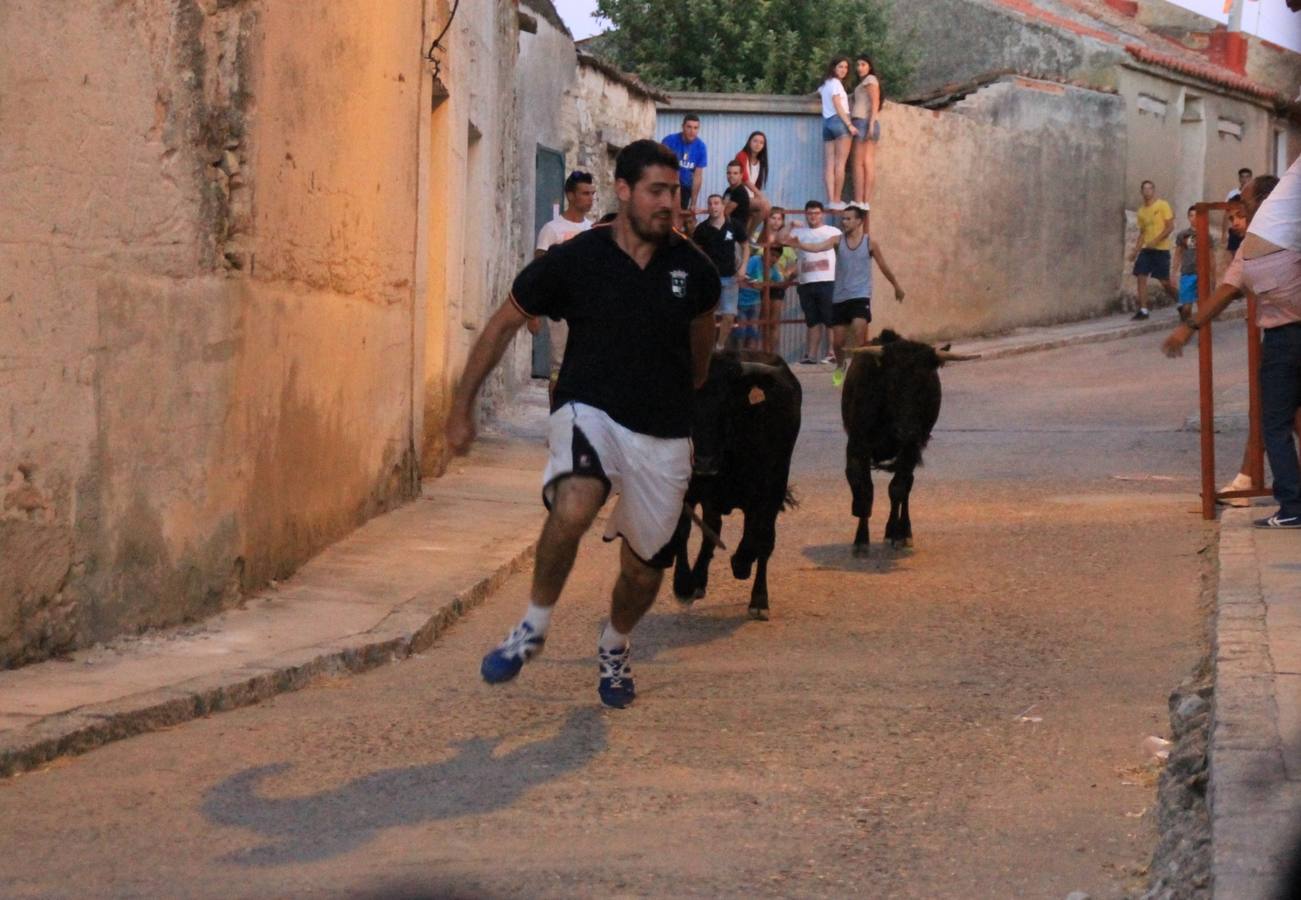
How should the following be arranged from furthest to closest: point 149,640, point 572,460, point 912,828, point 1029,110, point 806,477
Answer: point 1029,110, point 806,477, point 149,640, point 572,460, point 912,828

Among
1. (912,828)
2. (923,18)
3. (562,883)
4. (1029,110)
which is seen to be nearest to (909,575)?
(912,828)

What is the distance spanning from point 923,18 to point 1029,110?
553 centimetres

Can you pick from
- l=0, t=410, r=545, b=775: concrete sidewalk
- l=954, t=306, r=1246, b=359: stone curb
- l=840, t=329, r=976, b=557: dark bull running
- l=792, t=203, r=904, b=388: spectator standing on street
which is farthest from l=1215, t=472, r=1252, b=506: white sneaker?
l=954, t=306, r=1246, b=359: stone curb

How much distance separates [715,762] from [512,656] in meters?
0.72

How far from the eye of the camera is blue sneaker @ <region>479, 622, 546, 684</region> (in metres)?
5.96

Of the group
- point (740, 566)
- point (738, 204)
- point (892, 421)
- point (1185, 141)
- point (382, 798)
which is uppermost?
point (1185, 141)

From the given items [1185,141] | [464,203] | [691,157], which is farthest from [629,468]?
[1185,141]

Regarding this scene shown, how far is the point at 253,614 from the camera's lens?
818cm

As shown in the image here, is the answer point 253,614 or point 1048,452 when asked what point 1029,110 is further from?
point 253,614

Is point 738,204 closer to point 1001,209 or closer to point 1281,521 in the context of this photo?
point 1281,521

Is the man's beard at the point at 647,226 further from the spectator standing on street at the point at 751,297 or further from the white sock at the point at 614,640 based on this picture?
the spectator standing on street at the point at 751,297

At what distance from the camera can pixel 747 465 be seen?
28.8ft

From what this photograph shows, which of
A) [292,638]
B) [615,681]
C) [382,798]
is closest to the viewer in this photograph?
[382,798]

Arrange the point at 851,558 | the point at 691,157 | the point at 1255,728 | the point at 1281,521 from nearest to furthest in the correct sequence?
the point at 1255,728 < the point at 1281,521 < the point at 851,558 < the point at 691,157
